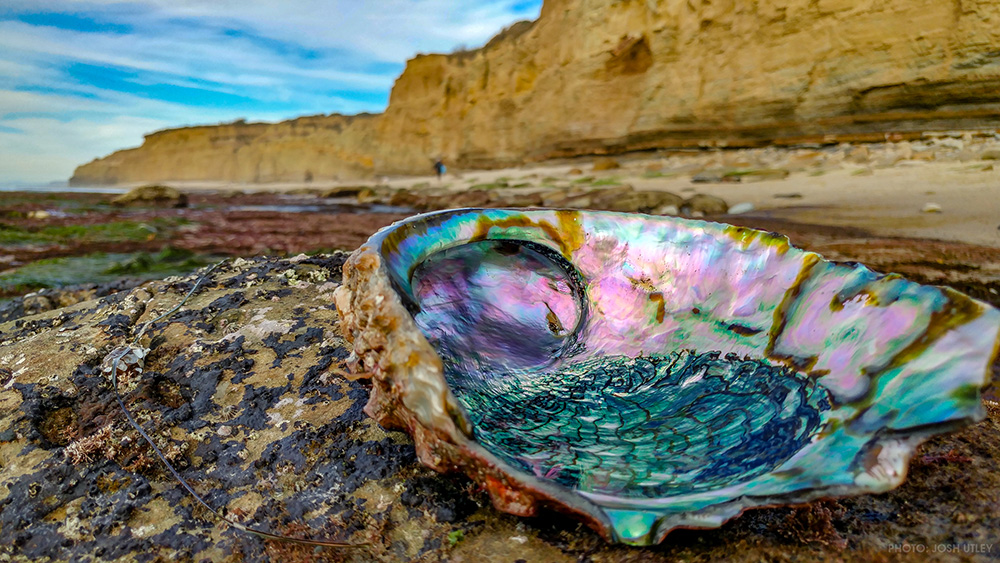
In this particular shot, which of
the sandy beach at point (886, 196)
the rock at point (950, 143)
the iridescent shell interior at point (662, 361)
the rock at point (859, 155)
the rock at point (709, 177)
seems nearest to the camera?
the iridescent shell interior at point (662, 361)

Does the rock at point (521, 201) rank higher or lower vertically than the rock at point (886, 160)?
lower

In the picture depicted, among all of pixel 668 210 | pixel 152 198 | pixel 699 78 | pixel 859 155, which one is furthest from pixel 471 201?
pixel 152 198

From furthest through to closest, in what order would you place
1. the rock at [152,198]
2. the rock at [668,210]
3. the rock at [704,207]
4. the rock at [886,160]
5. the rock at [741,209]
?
the rock at [152,198] < the rock at [886,160] < the rock at [668,210] < the rock at [704,207] < the rock at [741,209]

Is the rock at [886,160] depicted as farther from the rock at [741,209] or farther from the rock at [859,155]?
the rock at [741,209]

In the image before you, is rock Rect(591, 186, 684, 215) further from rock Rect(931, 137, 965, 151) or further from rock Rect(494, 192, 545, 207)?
rock Rect(931, 137, 965, 151)

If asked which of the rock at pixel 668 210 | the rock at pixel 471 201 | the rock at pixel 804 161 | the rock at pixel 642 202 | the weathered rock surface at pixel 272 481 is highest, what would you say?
the rock at pixel 804 161

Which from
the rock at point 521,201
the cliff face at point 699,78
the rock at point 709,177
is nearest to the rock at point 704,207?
the rock at point 709,177
